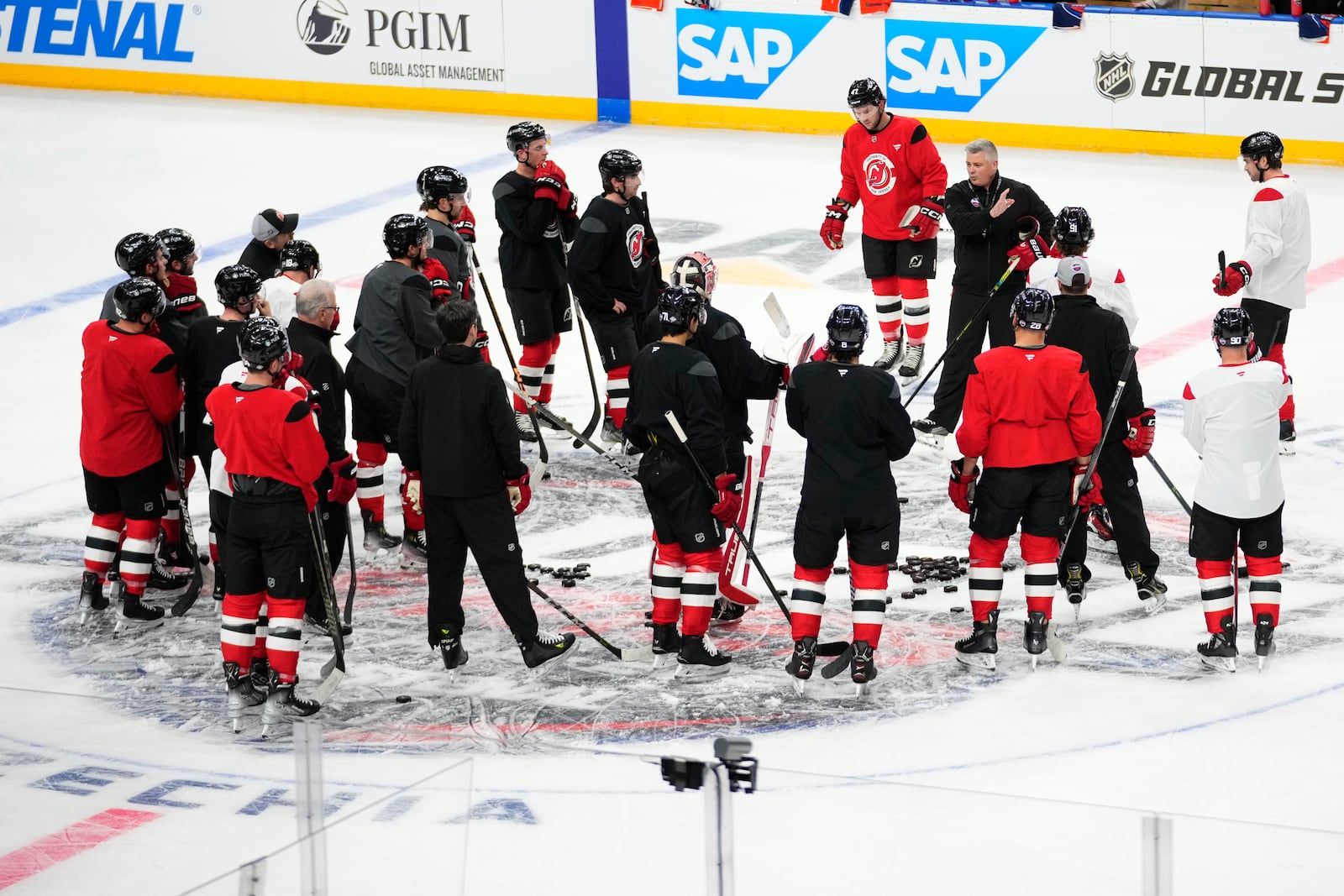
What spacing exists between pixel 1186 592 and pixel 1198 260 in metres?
4.47

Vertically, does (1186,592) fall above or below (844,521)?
below

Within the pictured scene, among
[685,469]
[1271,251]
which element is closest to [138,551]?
[685,469]

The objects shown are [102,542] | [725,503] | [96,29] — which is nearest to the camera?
[725,503]

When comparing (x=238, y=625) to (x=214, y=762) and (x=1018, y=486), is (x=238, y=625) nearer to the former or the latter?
(x=214, y=762)

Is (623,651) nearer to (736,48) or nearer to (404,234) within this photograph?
(404,234)

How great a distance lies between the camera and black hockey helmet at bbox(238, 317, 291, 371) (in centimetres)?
512

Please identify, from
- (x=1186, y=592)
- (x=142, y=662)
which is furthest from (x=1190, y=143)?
(x=142, y=662)

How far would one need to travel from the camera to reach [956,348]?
7.56 meters

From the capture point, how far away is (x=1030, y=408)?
17.7ft

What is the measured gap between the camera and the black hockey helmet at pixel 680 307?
5.52 metres

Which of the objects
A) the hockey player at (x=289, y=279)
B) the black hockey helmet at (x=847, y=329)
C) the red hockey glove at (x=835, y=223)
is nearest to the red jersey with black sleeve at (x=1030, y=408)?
the black hockey helmet at (x=847, y=329)

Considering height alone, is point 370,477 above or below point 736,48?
below

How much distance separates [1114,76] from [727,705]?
8.07 metres

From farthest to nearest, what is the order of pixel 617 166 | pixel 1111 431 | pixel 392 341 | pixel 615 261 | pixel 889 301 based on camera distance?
pixel 889 301 < pixel 615 261 < pixel 617 166 < pixel 392 341 < pixel 1111 431
